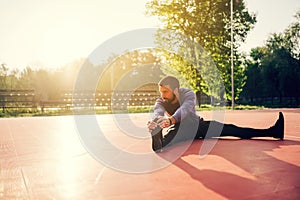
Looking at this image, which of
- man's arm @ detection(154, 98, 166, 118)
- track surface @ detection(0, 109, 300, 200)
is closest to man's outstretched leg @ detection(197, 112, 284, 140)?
track surface @ detection(0, 109, 300, 200)

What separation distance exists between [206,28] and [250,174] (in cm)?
2275

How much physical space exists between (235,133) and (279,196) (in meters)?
2.73

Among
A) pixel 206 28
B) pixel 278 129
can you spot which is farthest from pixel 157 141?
pixel 206 28

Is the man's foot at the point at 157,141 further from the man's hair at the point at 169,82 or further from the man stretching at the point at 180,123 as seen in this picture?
the man's hair at the point at 169,82

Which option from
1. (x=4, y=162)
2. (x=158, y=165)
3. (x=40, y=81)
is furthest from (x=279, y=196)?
(x=40, y=81)

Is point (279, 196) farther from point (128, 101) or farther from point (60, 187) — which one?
point (128, 101)

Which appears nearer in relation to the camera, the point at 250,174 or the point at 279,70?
the point at 250,174

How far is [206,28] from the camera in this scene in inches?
974

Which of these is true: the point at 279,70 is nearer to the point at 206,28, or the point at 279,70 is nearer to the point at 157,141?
the point at 206,28

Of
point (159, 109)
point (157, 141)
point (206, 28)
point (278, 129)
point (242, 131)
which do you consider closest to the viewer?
point (157, 141)

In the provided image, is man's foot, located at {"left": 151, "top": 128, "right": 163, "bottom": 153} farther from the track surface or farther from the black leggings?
the black leggings

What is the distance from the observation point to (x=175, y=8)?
25.1 meters

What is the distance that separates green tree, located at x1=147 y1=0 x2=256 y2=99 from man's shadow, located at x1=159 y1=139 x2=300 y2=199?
20.3 meters

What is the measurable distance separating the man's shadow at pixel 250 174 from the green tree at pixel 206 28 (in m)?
20.3
